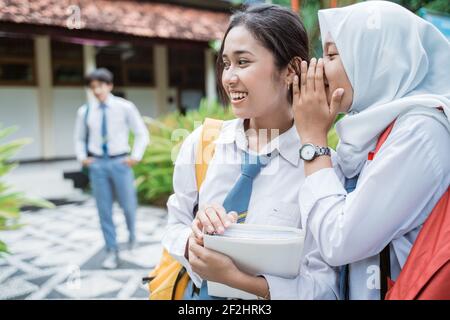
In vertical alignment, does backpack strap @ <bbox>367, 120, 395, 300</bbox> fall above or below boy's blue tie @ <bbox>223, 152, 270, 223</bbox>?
below

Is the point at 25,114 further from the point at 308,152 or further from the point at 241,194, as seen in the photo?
the point at 308,152

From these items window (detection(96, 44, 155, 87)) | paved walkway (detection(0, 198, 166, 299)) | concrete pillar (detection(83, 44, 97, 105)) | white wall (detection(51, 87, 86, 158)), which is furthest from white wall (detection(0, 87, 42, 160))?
paved walkway (detection(0, 198, 166, 299))

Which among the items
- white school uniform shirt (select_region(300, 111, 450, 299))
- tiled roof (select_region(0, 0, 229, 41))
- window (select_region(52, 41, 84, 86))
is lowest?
white school uniform shirt (select_region(300, 111, 450, 299))

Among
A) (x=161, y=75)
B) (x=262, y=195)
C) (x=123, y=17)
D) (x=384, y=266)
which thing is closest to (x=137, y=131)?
(x=262, y=195)

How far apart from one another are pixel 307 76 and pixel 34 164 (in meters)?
7.75

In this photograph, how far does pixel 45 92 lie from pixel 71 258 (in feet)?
17.3

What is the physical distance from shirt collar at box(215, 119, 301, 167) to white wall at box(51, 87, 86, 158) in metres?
7.70

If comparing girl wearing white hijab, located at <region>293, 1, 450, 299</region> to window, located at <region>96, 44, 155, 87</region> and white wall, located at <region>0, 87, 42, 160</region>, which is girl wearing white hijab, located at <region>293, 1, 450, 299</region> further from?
window, located at <region>96, 44, 155, 87</region>

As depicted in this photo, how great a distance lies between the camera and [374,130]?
0.88m

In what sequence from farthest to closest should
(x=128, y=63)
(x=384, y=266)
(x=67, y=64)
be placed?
1. (x=128, y=63)
2. (x=67, y=64)
3. (x=384, y=266)

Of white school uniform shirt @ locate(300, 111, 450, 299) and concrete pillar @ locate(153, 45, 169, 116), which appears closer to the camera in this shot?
white school uniform shirt @ locate(300, 111, 450, 299)

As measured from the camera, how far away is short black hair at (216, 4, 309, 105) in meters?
1.10

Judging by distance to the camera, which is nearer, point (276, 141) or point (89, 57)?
point (276, 141)
